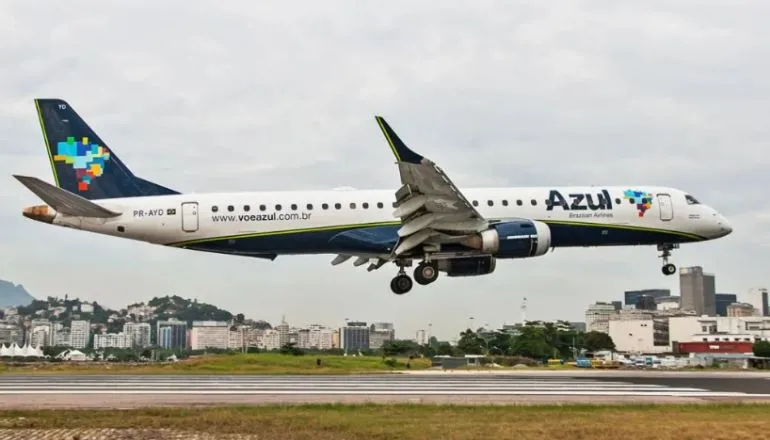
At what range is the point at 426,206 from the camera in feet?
126

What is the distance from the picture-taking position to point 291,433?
1994 centimetres

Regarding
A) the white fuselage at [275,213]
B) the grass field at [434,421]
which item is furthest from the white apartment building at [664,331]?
the grass field at [434,421]

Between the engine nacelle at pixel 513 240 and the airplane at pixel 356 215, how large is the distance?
5cm

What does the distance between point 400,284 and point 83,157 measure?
54.7 feet

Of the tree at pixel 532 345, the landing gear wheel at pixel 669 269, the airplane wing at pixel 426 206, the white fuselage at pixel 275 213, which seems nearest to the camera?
the airplane wing at pixel 426 206

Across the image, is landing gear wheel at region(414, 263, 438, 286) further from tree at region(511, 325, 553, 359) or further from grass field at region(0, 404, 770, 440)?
tree at region(511, 325, 553, 359)

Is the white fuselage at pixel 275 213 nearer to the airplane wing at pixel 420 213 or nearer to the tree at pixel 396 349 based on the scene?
the airplane wing at pixel 420 213

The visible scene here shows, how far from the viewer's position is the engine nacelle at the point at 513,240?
1524 inches

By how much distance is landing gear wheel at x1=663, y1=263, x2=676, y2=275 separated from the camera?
4588 centimetres

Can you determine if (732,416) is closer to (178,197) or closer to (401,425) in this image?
(401,425)

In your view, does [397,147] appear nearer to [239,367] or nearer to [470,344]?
[239,367]

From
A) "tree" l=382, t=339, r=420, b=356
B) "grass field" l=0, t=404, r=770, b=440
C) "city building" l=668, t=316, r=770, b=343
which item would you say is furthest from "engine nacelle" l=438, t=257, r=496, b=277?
"city building" l=668, t=316, r=770, b=343

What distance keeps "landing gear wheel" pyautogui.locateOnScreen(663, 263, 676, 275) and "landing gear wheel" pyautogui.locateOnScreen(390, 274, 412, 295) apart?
1427 centimetres

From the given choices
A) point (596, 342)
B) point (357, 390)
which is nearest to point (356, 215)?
point (357, 390)
